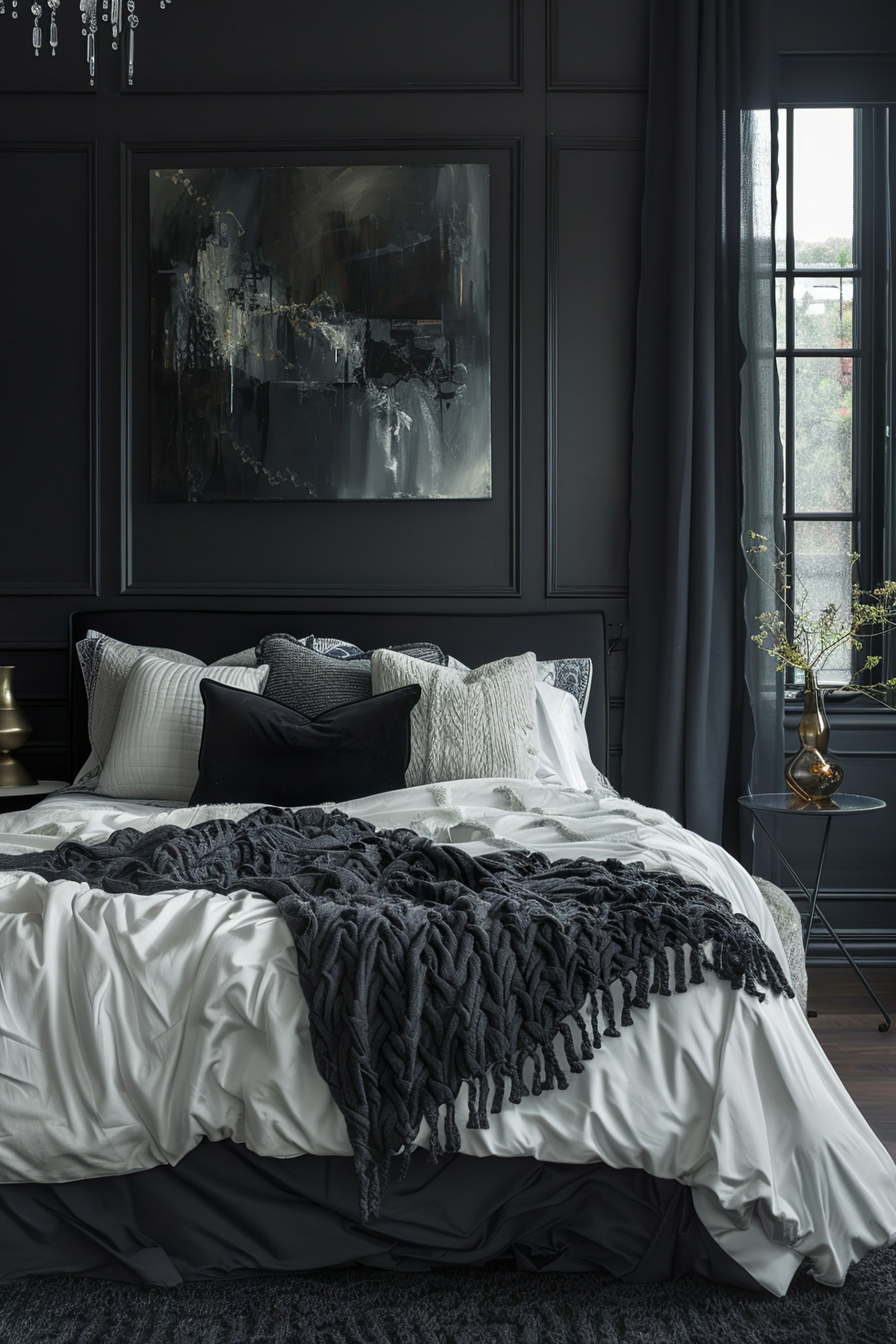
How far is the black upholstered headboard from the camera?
370 centimetres

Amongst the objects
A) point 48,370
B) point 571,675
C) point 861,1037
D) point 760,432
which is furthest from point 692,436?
point 48,370

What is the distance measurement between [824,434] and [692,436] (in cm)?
65

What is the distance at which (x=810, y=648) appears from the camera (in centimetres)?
389

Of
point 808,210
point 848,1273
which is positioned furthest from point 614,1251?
point 808,210

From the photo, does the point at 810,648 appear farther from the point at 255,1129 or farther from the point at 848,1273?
the point at 255,1129

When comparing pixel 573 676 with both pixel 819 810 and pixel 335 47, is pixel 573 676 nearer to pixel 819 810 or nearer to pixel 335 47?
pixel 819 810

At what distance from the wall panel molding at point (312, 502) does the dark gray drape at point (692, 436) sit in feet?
1.43

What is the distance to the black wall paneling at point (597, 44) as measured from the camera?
3.78m

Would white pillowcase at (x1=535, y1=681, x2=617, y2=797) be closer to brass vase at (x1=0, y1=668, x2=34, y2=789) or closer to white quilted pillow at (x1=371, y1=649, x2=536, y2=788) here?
white quilted pillow at (x1=371, y1=649, x2=536, y2=788)

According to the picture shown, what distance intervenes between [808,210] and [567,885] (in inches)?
124

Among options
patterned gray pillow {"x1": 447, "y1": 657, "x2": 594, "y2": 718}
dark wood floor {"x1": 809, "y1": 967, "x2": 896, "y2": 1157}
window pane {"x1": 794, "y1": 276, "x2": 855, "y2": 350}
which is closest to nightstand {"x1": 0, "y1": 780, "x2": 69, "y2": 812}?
patterned gray pillow {"x1": 447, "y1": 657, "x2": 594, "y2": 718}

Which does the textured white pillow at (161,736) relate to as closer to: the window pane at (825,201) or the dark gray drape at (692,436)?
the dark gray drape at (692,436)

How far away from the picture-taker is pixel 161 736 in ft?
10.2

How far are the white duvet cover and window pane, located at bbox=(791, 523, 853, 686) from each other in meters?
2.53
